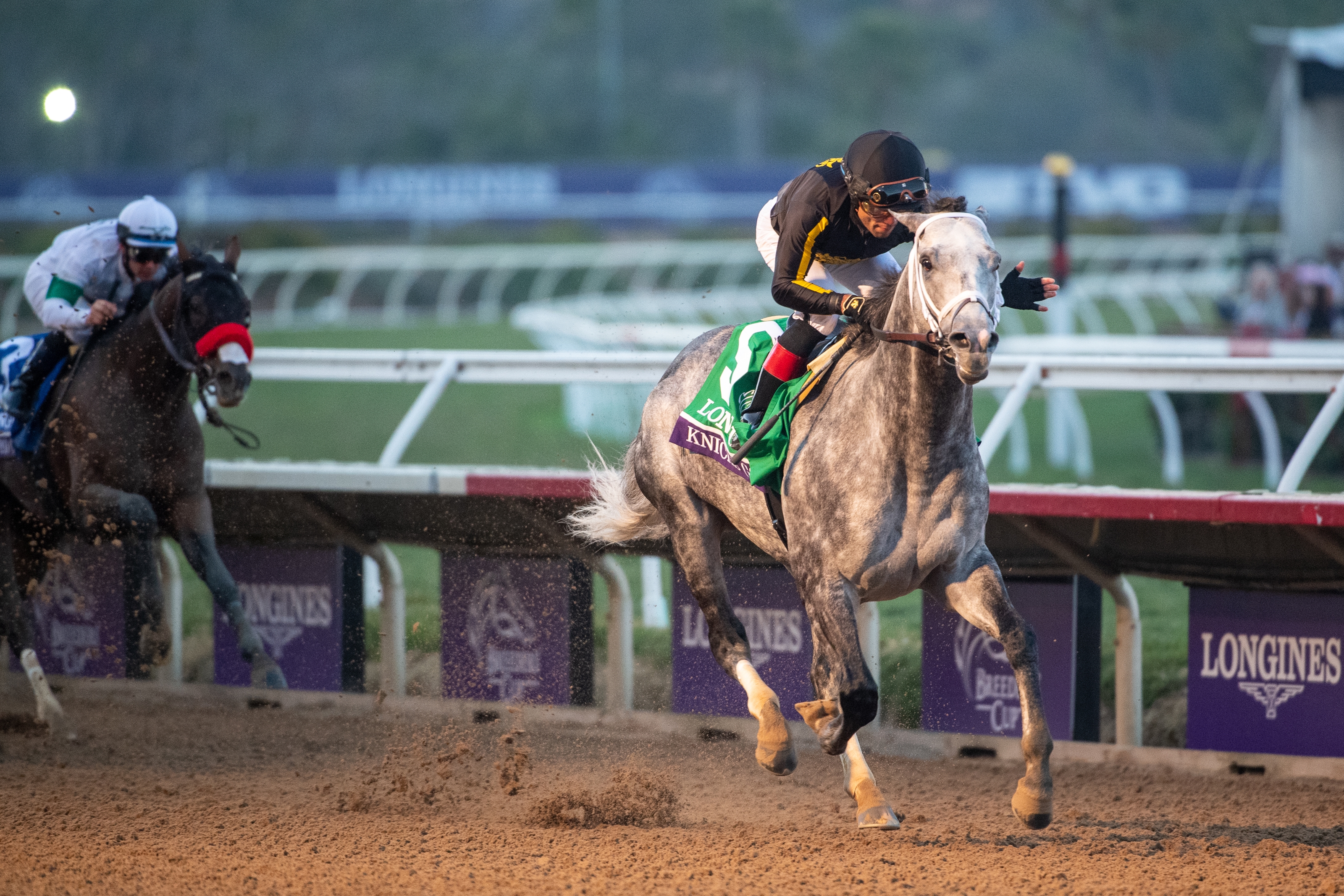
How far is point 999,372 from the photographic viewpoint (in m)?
5.21

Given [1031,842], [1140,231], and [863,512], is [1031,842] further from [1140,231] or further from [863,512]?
[1140,231]

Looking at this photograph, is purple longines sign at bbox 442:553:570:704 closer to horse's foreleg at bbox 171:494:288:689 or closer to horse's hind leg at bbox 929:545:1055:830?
horse's foreleg at bbox 171:494:288:689

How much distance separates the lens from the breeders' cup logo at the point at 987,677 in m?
4.86

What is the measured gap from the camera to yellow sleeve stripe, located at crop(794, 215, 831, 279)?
381 centimetres

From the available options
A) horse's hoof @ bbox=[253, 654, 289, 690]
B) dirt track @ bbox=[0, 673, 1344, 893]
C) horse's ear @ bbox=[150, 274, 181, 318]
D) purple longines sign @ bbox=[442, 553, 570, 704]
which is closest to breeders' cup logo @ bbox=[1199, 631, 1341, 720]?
dirt track @ bbox=[0, 673, 1344, 893]

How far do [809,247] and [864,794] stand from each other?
136 cm

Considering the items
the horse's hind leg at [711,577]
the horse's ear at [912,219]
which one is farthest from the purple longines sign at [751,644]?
the horse's ear at [912,219]

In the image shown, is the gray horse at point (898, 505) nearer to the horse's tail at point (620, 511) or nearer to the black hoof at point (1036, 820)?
the black hoof at point (1036, 820)

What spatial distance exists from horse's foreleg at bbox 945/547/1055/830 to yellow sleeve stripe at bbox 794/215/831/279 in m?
0.81

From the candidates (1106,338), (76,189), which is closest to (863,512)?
(1106,338)

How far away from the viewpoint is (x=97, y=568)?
6172mm

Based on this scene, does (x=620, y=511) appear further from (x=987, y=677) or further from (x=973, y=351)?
(x=973, y=351)

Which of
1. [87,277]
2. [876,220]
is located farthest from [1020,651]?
[87,277]

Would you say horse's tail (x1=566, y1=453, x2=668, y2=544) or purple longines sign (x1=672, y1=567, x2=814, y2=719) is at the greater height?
horse's tail (x1=566, y1=453, x2=668, y2=544)
